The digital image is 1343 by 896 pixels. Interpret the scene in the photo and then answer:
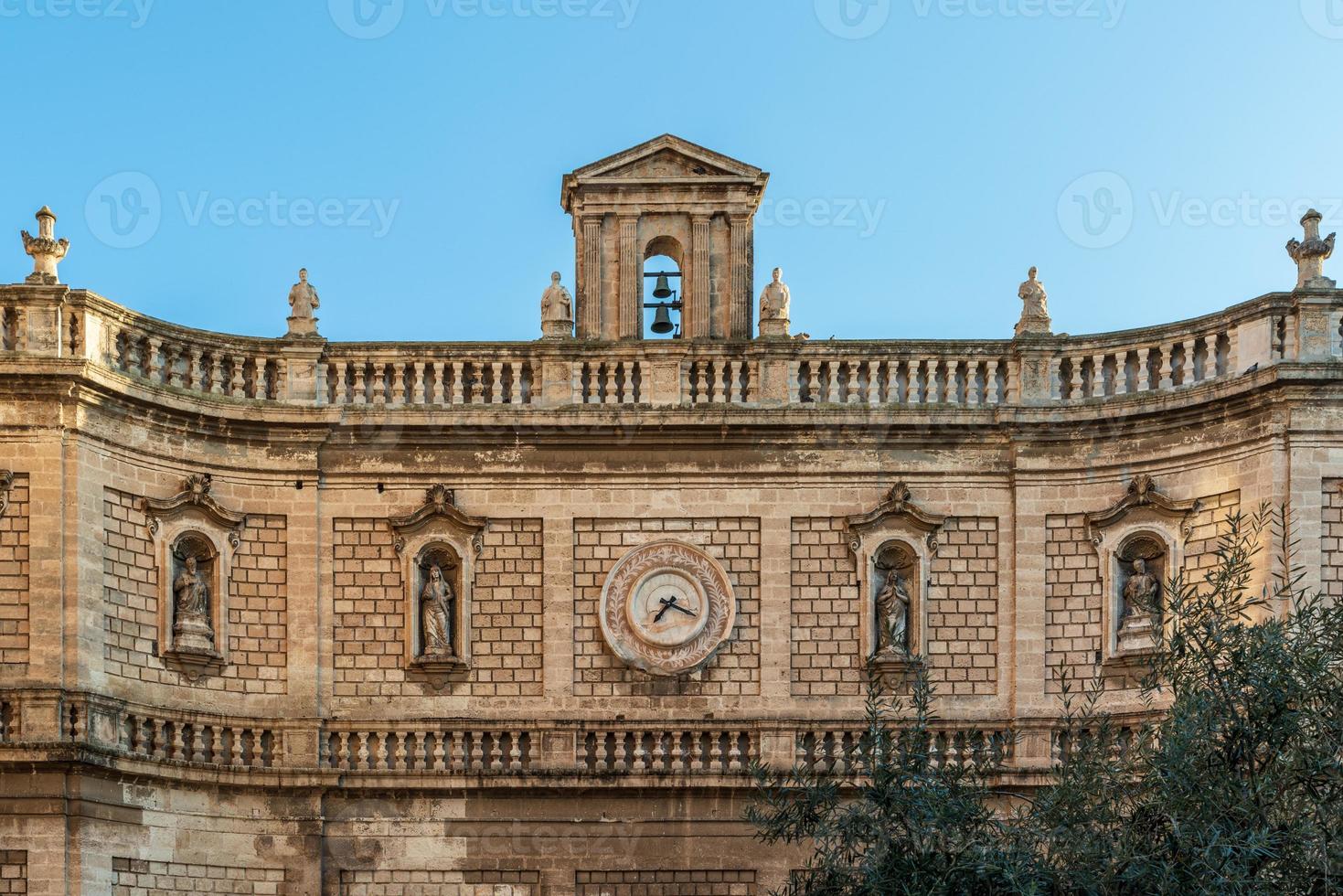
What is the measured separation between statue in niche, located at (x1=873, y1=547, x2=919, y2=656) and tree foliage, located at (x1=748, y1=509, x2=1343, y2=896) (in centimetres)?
645

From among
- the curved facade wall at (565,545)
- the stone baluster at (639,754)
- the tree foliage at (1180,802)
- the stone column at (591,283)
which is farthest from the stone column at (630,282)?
the tree foliage at (1180,802)

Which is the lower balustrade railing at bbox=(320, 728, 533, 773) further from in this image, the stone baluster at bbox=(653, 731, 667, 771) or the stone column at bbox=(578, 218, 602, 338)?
the stone column at bbox=(578, 218, 602, 338)

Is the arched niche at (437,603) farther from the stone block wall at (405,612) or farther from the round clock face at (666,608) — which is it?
the round clock face at (666,608)

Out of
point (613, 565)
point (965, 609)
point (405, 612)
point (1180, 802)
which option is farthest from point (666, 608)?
point (1180, 802)

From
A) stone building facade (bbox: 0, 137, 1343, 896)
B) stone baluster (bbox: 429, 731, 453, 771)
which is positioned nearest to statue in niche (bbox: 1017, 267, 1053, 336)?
stone building facade (bbox: 0, 137, 1343, 896)

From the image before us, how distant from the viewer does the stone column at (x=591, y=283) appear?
3634 cm

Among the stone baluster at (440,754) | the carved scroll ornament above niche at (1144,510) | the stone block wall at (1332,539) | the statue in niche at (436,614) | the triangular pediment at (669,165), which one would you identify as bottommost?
the stone baluster at (440,754)

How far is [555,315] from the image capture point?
35844 mm

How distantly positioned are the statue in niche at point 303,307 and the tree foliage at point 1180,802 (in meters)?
10.2

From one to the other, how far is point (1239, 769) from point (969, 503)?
10.0 metres

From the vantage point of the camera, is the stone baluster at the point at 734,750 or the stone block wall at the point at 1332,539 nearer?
the stone block wall at the point at 1332,539

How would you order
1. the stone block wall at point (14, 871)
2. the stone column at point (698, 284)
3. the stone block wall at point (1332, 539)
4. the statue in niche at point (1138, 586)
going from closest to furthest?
the stone block wall at point (14, 871)
the stone block wall at point (1332, 539)
the statue in niche at point (1138, 586)
the stone column at point (698, 284)

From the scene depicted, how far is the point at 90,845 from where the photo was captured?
3244 centimetres

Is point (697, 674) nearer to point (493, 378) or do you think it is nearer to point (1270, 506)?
point (493, 378)
